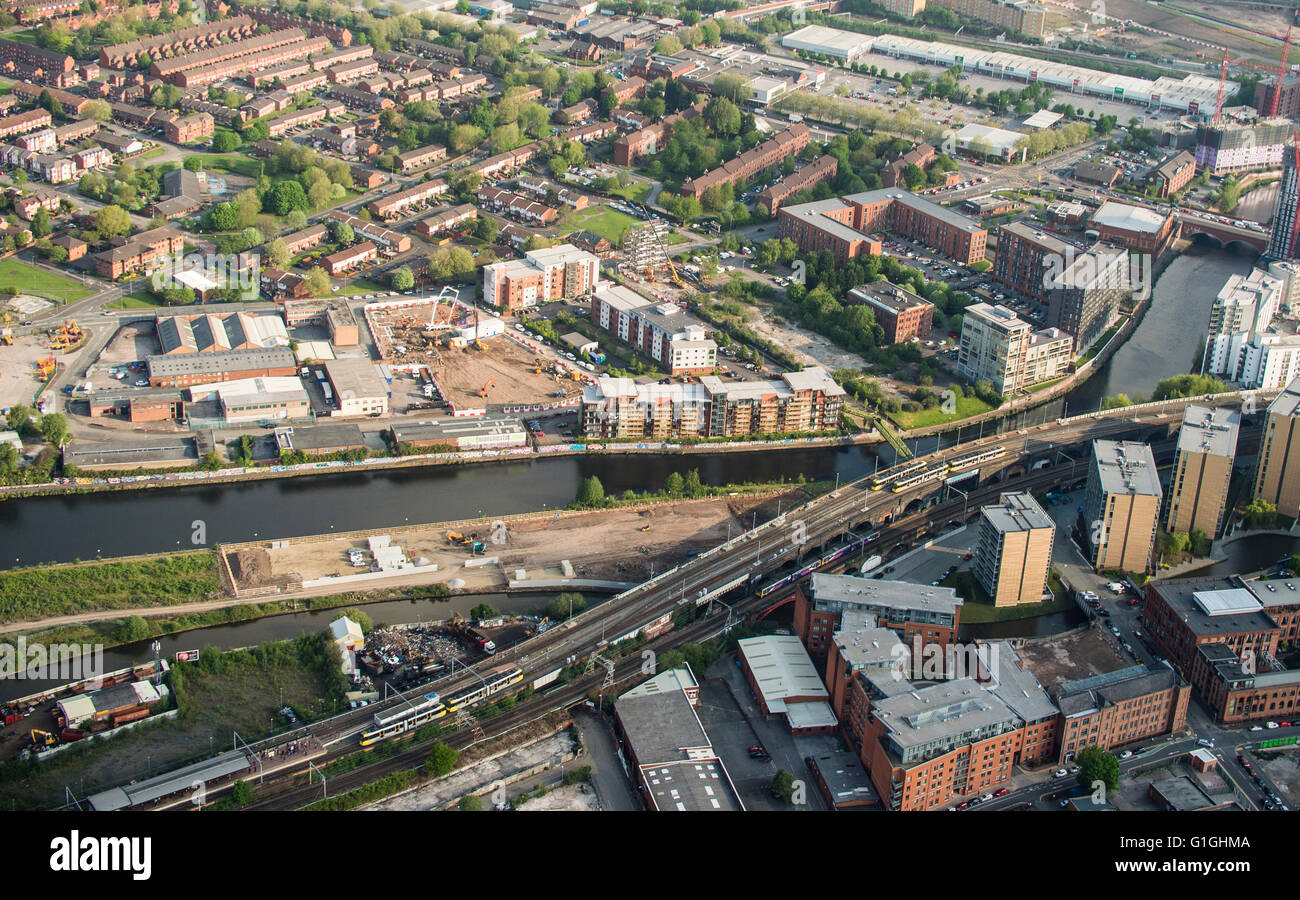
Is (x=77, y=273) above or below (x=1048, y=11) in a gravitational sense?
below

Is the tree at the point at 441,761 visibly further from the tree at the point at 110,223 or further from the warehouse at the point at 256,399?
the tree at the point at 110,223

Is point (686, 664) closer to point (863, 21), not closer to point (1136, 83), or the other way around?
point (1136, 83)

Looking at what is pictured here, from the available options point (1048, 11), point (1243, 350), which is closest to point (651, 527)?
point (1243, 350)

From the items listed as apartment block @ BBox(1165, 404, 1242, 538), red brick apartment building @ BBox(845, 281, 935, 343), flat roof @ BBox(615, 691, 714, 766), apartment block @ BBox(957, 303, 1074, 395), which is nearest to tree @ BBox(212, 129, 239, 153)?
red brick apartment building @ BBox(845, 281, 935, 343)

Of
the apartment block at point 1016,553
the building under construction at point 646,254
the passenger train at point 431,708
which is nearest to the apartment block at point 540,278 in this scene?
the building under construction at point 646,254

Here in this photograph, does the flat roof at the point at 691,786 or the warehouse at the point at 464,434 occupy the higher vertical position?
the warehouse at the point at 464,434

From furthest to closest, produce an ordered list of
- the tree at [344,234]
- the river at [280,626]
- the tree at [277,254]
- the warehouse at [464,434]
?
the tree at [344,234] < the tree at [277,254] < the warehouse at [464,434] < the river at [280,626]

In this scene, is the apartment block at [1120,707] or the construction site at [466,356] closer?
the apartment block at [1120,707]

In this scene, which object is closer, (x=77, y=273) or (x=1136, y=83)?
(x=77, y=273)

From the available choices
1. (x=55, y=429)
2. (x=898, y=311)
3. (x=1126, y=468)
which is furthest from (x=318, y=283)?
(x=1126, y=468)
